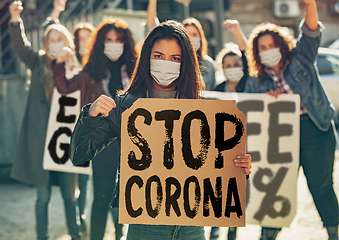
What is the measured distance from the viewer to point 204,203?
6.02 ft

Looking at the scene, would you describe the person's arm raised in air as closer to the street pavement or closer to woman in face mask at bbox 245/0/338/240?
woman in face mask at bbox 245/0/338/240

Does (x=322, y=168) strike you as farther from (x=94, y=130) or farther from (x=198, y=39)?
(x=94, y=130)

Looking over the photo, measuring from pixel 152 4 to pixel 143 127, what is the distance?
1.77m

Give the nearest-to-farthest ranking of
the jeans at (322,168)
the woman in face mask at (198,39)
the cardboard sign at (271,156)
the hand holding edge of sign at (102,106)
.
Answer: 1. the hand holding edge of sign at (102,106)
2. the jeans at (322,168)
3. the cardboard sign at (271,156)
4. the woman in face mask at (198,39)

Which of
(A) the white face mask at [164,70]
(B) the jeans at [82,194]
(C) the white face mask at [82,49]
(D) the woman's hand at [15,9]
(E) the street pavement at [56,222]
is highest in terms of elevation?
(D) the woman's hand at [15,9]

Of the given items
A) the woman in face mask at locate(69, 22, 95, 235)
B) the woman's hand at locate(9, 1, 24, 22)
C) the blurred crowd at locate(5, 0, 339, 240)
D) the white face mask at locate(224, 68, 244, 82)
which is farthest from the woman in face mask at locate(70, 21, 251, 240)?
the woman in face mask at locate(69, 22, 95, 235)


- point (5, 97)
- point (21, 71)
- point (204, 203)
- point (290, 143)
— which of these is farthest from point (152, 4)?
point (21, 71)

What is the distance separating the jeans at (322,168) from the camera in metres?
3.10

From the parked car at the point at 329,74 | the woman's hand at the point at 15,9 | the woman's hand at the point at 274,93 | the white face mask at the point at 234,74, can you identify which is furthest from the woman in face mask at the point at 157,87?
the parked car at the point at 329,74

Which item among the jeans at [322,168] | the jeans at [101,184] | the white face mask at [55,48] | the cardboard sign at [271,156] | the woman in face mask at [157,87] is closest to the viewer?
the woman in face mask at [157,87]

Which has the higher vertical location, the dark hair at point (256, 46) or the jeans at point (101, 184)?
the dark hair at point (256, 46)

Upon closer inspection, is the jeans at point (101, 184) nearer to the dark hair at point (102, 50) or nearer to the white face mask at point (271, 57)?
the dark hair at point (102, 50)

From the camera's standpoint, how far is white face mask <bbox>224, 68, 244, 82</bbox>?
11.9ft

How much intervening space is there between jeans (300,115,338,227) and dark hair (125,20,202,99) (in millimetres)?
1455
